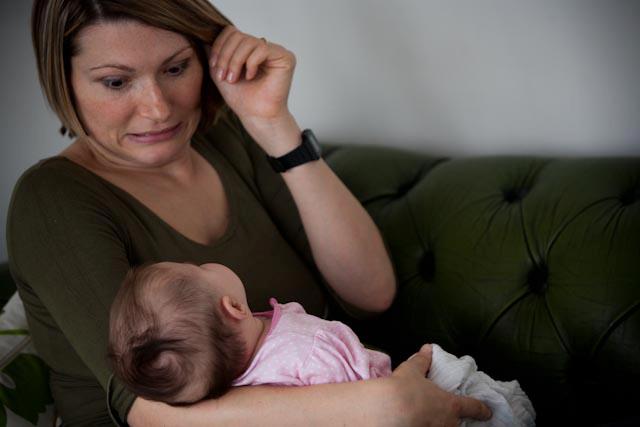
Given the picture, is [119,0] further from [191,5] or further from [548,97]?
[548,97]

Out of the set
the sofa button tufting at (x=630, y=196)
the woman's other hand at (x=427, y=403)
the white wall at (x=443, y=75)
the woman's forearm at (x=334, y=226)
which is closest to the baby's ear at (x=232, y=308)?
the woman's other hand at (x=427, y=403)

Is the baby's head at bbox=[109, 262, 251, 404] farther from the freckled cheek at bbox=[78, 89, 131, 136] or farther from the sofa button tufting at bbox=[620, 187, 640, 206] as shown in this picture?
the sofa button tufting at bbox=[620, 187, 640, 206]

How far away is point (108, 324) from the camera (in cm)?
101

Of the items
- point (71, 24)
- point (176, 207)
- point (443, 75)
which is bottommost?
point (176, 207)

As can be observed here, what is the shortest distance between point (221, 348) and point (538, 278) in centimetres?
63

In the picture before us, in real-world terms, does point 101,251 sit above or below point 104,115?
below

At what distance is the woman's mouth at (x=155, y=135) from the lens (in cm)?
121

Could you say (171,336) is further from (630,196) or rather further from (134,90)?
(630,196)

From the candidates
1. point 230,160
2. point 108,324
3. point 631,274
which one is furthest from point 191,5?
point 631,274

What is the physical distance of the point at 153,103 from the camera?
1165 millimetres

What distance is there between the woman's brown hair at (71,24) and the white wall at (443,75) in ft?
1.83

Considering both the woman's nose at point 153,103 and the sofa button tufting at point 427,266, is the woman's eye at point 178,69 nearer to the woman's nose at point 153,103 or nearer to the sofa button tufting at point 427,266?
the woman's nose at point 153,103

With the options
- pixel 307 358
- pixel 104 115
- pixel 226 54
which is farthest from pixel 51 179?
pixel 307 358

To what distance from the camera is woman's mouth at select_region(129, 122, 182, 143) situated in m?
1.21
